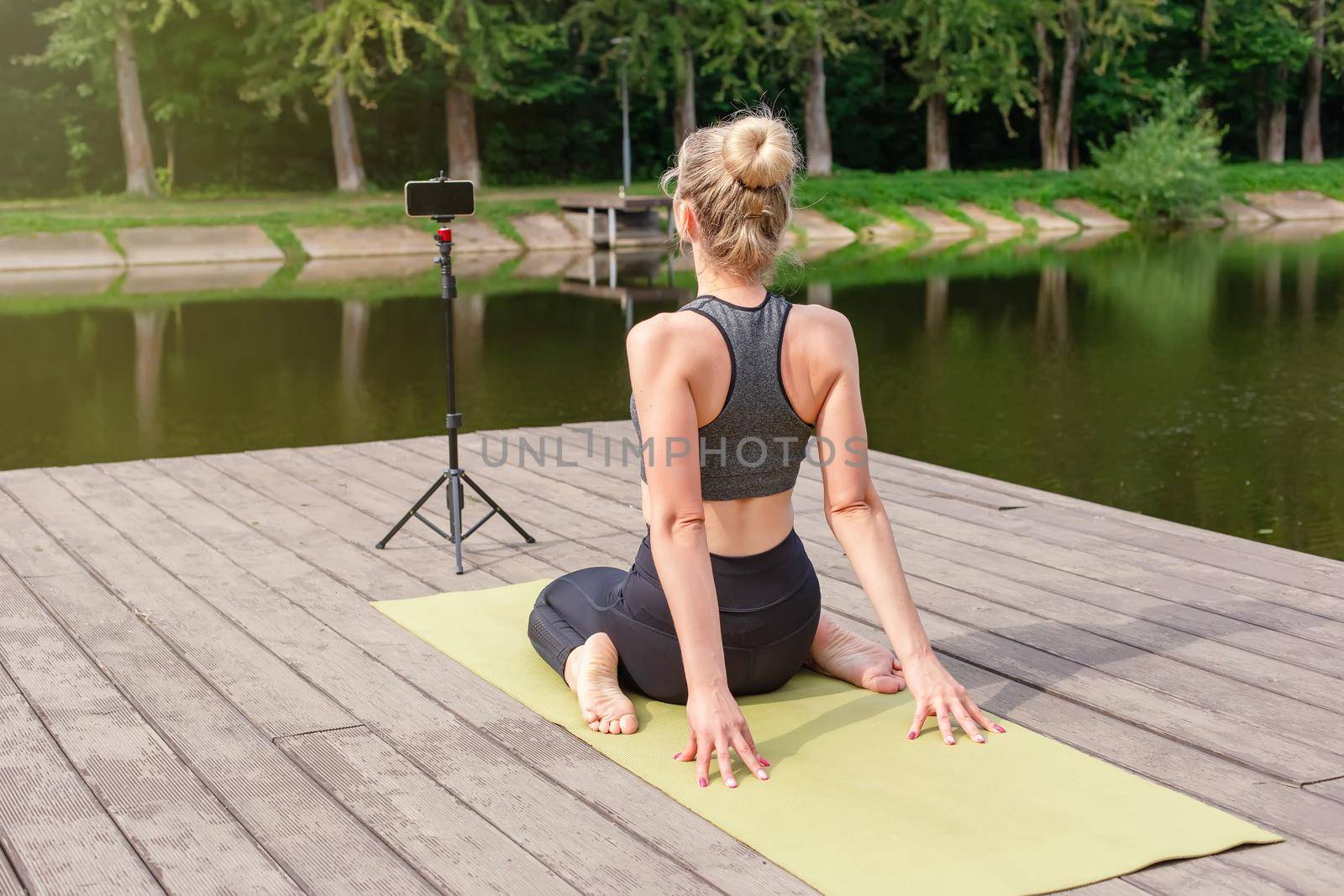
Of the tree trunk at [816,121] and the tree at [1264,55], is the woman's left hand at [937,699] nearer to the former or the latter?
the tree trunk at [816,121]

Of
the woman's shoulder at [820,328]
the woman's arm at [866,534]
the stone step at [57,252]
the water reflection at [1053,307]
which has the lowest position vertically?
the water reflection at [1053,307]

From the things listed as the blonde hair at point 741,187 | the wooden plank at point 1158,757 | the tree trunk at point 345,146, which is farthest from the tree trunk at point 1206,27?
the blonde hair at point 741,187

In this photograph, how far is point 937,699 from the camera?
129 inches

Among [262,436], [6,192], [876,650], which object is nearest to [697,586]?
[876,650]

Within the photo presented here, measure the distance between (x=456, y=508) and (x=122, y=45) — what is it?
25019 millimetres

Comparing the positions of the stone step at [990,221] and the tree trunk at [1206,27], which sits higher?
the tree trunk at [1206,27]

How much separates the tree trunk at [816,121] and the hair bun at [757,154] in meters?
29.3

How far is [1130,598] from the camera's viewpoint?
4383mm

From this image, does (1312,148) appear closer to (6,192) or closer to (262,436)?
(6,192)

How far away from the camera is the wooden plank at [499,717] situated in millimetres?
2754

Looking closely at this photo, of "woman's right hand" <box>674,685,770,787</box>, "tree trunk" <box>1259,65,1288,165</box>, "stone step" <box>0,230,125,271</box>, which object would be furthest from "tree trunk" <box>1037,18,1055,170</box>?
"woman's right hand" <box>674,685,770,787</box>

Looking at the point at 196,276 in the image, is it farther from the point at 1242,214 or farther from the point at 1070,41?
the point at 1242,214

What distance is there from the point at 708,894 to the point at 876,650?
3.96ft

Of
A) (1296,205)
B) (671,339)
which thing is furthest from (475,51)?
(671,339)
